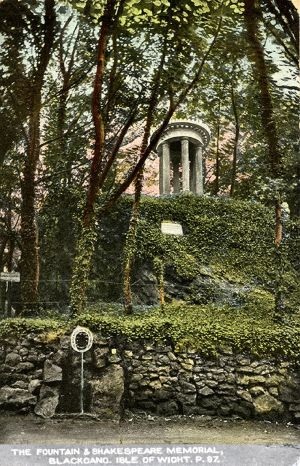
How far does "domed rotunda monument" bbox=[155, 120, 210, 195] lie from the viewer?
572 centimetres

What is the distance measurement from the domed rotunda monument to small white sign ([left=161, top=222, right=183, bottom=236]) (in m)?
0.43

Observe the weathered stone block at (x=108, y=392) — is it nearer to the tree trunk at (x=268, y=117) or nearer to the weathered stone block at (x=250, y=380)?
the weathered stone block at (x=250, y=380)

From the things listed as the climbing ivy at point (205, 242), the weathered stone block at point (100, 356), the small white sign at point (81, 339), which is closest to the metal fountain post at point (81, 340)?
the small white sign at point (81, 339)

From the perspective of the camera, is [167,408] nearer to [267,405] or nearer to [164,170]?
[267,405]

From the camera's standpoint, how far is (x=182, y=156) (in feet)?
21.6

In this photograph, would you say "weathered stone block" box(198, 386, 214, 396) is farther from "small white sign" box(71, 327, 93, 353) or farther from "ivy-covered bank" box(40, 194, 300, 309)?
"small white sign" box(71, 327, 93, 353)

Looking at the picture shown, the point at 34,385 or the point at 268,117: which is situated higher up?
the point at 268,117

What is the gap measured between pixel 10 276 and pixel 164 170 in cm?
246

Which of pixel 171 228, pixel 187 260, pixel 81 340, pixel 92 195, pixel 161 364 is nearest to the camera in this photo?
pixel 81 340

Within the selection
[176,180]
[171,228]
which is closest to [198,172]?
[176,180]

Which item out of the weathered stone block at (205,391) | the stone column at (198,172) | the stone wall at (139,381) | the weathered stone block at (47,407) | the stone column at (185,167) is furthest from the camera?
the stone column at (185,167)

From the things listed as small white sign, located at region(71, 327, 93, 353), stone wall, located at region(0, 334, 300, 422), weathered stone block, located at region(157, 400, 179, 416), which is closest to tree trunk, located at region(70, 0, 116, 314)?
small white sign, located at region(71, 327, 93, 353)

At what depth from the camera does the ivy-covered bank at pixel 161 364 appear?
4547 millimetres

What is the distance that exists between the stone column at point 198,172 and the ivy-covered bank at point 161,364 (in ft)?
6.69
